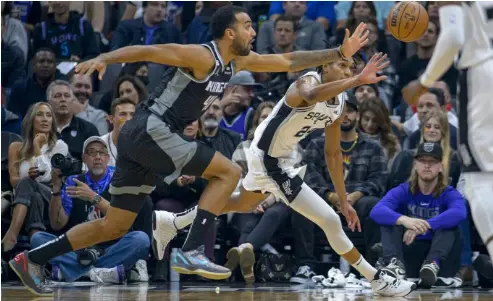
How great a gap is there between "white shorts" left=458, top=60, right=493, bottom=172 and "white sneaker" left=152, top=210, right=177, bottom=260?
3105 millimetres

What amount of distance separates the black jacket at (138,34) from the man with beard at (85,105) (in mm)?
1317

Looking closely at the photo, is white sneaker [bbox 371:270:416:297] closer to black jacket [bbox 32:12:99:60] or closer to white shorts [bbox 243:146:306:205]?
white shorts [bbox 243:146:306:205]

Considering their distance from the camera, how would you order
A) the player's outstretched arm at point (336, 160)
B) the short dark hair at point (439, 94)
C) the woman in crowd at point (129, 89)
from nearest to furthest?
the player's outstretched arm at point (336, 160), the short dark hair at point (439, 94), the woman in crowd at point (129, 89)

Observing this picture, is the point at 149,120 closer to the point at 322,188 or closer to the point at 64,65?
the point at 322,188

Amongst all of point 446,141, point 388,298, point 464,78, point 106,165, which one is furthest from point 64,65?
point 464,78

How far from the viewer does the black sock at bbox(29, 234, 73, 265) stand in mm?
8711

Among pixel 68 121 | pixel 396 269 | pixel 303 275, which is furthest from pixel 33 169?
pixel 396 269

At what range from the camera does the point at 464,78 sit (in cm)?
677

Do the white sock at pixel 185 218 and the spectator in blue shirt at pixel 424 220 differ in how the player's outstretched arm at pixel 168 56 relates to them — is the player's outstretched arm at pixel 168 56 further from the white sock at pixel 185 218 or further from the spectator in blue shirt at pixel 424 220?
the spectator in blue shirt at pixel 424 220

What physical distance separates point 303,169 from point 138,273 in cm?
258

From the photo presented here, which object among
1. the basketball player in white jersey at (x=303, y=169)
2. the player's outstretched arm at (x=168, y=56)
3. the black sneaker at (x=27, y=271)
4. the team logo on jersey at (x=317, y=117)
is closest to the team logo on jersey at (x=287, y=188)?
the basketball player in white jersey at (x=303, y=169)

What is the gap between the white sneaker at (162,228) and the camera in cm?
899

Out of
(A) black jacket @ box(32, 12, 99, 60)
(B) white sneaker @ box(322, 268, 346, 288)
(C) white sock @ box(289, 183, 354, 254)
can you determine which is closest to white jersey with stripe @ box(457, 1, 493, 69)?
(C) white sock @ box(289, 183, 354, 254)

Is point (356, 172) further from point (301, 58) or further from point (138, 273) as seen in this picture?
point (301, 58)
